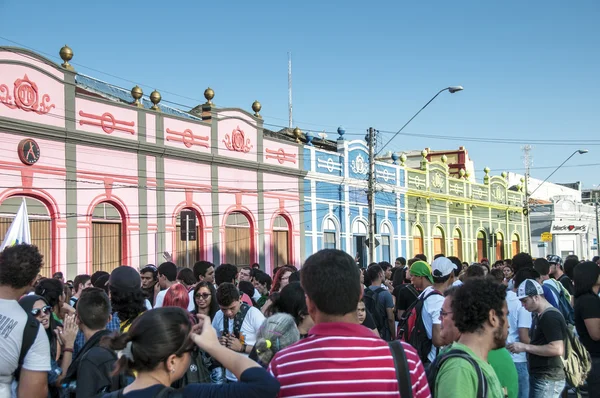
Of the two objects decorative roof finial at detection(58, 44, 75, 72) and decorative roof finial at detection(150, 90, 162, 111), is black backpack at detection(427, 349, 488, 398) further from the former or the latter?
decorative roof finial at detection(150, 90, 162, 111)

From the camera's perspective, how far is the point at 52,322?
226 inches

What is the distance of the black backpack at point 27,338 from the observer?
4066 mm

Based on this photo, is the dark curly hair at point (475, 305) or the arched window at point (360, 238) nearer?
the dark curly hair at point (475, 305)

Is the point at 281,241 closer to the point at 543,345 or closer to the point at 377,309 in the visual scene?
the point at 377,309

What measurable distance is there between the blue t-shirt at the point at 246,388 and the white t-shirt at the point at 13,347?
66.9 inches

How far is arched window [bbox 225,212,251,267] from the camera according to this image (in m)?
24.1

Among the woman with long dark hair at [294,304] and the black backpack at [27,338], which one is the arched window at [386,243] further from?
the black backpack at [27,338]

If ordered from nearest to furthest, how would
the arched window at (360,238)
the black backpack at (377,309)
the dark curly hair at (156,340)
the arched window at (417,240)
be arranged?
1. the dark curly hair at (156,340)
2. the black backpack at (377,309)
3. the arched window at (360,238)
4. the arched window at (417,240)

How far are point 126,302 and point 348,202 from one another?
→ 25440 mm

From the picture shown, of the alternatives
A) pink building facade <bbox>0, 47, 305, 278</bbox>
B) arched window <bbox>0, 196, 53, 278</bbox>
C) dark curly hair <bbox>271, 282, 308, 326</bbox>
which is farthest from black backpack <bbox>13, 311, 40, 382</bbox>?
arched window <bbox>0, 196, 53, 278</bbox>

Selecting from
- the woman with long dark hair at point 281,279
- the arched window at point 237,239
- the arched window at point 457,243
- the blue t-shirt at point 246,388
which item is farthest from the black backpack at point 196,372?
the arched window at point 457,243

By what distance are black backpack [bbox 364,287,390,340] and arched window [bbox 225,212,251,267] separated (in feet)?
49.6

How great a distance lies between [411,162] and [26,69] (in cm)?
3533

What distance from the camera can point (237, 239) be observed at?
24641 millimetres
